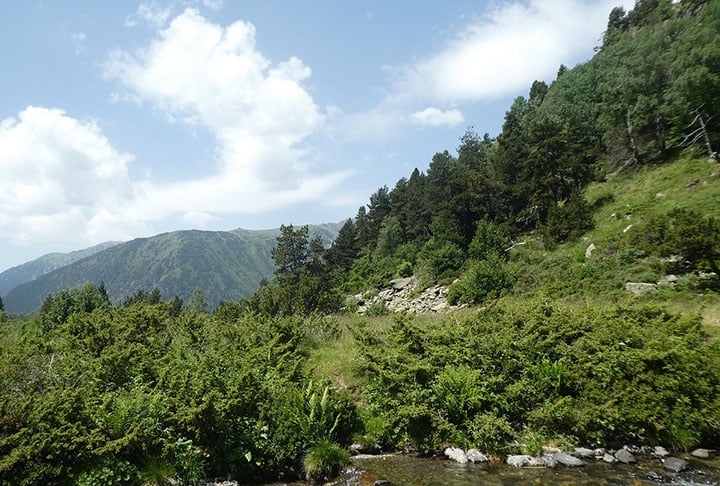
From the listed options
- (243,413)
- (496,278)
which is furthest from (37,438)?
(496,278)

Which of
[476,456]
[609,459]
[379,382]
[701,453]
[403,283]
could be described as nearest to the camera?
[701,453]

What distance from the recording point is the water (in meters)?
7.34

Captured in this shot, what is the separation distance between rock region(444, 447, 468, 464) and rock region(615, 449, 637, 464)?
10.6 feet

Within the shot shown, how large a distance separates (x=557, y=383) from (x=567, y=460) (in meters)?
1.87

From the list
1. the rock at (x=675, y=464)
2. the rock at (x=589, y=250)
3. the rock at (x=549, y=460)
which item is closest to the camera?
the rock at (x=675, y=464)

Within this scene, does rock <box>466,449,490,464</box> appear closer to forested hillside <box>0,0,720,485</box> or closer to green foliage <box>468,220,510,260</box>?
forested hillside <box>0,0,720,485</box>

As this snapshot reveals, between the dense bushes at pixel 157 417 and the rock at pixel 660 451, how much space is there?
682cm

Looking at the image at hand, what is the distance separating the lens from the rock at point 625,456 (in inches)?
318

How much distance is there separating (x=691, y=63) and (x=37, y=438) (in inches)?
1744

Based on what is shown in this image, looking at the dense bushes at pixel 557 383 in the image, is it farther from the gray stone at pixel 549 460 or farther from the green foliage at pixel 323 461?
the green foliage at pixel 323 461

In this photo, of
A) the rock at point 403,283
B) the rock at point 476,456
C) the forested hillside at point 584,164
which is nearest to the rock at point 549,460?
the rock at point 476,456

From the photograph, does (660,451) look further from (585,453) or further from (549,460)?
(549,460)

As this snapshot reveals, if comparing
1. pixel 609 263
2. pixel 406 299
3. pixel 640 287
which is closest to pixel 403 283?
pixel 406 299

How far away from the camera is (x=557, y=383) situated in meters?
9.62
